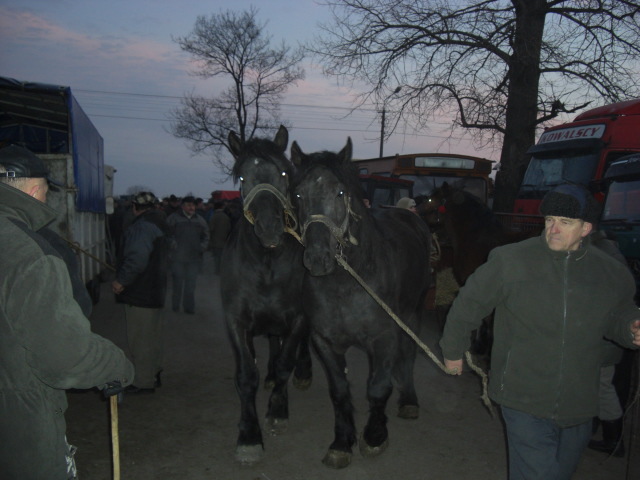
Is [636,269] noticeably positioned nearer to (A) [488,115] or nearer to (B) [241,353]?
(B) [241,353]

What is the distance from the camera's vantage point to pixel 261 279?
4520mm

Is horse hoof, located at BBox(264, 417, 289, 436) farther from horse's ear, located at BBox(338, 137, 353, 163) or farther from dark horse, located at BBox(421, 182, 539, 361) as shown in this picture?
dark horse, located at BBox(421, 182, 539, 361)

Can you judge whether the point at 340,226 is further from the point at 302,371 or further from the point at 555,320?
the point at 302,371

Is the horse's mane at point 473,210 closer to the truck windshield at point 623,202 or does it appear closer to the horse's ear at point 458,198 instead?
the horse's ear at point 458,198

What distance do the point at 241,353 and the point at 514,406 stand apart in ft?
8.06

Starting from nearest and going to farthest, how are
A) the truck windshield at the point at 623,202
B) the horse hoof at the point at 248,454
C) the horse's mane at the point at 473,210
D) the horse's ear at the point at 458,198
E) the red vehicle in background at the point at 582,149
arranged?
the horse hoof at the point at 248,454
the truck windshield at the point at 623,202
the horse's mane at the point at 473,210
the horse's ear at the point at 458,198
the red vehicle in background at the point at 582,149

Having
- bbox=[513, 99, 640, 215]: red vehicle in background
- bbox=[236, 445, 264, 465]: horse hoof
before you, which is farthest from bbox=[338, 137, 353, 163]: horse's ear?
bbox=[513, 99, 640, 215]: red vehicle in background

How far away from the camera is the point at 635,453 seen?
4344 mm

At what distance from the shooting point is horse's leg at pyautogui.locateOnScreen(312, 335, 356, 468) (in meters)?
4.05

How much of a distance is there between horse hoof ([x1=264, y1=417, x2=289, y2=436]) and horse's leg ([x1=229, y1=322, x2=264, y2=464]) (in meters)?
Result: 0.33

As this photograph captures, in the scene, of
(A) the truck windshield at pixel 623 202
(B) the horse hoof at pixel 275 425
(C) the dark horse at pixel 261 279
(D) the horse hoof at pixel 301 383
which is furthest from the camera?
(A) the truck windshield at pixel 623 202

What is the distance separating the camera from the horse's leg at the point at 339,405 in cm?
405

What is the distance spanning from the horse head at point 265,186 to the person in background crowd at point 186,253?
216 inches

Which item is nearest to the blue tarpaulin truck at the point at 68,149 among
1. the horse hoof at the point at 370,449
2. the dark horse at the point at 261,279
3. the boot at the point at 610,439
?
the dark horse at the point at 261,279
